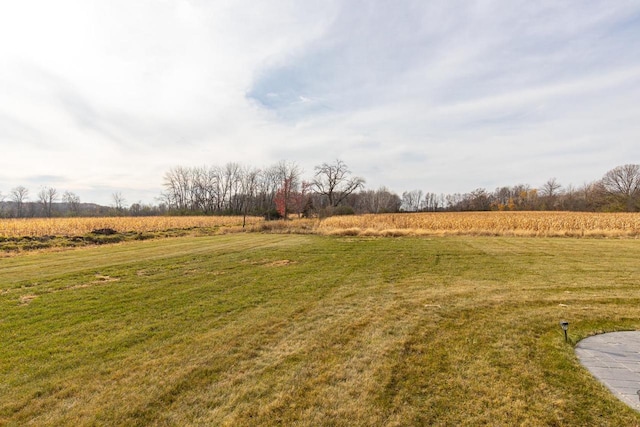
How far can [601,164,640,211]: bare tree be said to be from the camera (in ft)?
144

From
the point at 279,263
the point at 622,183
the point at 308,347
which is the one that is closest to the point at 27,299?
the point at 279,263

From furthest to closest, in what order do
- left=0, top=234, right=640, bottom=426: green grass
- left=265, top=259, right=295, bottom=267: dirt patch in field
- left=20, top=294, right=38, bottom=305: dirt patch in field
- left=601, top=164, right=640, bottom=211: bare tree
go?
left=601, top=164, right=640, bottom=211: bare tree < left=265, top=259, right=295, bottom=267: dirt patch in field < left=20, top=294, right=38, bottom=305: dirt patch in field < left=0, top=234, right=640, bottom=426: green grass

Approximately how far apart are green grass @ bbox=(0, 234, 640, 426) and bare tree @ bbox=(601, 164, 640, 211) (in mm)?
51359

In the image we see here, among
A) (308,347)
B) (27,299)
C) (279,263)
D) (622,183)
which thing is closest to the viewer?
(308,347)

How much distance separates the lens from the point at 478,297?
225 inches

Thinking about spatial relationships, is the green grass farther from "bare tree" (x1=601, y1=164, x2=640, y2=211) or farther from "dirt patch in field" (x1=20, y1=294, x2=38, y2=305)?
"bare tree" (x1=601, y1=164, x2=640, y2=211)

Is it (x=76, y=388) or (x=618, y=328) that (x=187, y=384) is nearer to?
(x=76, y=388)

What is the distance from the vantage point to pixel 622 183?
155ft

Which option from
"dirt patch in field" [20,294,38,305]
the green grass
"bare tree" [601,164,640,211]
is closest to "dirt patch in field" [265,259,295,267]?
the green grass

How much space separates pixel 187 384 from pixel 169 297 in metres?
3.44

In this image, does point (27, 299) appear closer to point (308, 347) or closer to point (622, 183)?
point (308, 347)

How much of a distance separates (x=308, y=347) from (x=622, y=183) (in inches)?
2575

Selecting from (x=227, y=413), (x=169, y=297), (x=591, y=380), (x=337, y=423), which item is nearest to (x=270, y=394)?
(x=227, y=413)

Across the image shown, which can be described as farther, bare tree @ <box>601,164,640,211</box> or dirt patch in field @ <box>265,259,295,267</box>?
bare tree @ <box>601,164,640,211</box>
